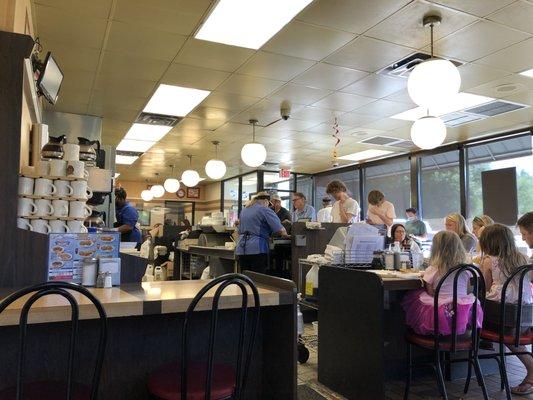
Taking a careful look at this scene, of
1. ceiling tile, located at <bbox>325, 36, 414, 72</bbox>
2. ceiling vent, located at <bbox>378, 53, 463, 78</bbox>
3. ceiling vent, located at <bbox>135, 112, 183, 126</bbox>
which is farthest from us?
ceiling vent, located at <bbox>135, 112, 183, 126</bbox>

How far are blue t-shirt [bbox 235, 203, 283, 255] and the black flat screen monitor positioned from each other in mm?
2355

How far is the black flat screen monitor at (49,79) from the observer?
270 centimetres

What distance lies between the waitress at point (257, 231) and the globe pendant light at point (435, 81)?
2117mm

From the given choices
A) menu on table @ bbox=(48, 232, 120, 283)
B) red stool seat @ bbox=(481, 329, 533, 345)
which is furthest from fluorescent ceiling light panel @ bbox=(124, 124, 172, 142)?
red stool seat @ bbox=(481, 329, 533, 345)

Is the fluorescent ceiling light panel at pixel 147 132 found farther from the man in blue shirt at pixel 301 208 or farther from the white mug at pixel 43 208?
the white mug at pixel 43 208

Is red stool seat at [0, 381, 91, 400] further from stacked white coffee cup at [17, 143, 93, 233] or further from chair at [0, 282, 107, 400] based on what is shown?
stacked white coffee cup at [17, 143, 93, 233]

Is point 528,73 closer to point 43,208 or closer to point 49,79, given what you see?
point 49,79

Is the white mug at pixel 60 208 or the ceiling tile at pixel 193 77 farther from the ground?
the ceiling tile at pixel 193 77

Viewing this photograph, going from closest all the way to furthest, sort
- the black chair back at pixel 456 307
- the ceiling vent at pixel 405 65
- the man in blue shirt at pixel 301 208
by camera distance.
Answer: the black chair back at pixel 456 307 → the ceiling vent at pixel 405 65 → the man in blue shirt at pixel 301 208

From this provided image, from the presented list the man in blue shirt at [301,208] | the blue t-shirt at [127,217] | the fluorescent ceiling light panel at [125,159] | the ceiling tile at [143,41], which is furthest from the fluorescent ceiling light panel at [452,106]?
the fluorescent ceiling light panel at [125,159]

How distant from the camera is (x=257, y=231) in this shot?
4727 mm

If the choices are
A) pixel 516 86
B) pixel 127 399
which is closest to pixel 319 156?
pixel 516 86

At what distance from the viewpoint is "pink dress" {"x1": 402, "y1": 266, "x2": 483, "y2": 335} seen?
8.46ft

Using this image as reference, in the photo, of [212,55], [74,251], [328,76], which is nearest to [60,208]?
[74,251]
